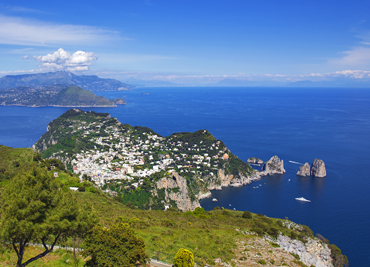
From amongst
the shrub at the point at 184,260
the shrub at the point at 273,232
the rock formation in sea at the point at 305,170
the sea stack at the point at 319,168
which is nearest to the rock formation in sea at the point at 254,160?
the rock formation in sea at the point at 305,170

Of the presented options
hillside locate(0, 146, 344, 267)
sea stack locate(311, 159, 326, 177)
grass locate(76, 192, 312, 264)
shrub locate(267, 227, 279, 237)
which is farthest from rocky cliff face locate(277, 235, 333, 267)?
sea stack locate(311, 159, 326, 177)

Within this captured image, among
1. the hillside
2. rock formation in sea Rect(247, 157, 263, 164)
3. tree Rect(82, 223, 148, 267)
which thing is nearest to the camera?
tree Rect(82, 223, 148, 267)

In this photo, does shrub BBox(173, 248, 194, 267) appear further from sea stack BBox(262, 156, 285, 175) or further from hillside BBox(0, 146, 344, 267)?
sea stack BBox(262, 156, 285, 175)

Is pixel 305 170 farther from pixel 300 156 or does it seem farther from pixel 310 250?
pixel 310 250

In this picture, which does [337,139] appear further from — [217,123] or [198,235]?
[198,235]

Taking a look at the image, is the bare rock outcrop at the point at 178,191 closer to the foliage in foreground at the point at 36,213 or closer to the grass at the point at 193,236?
the grass at the point at 193,236
